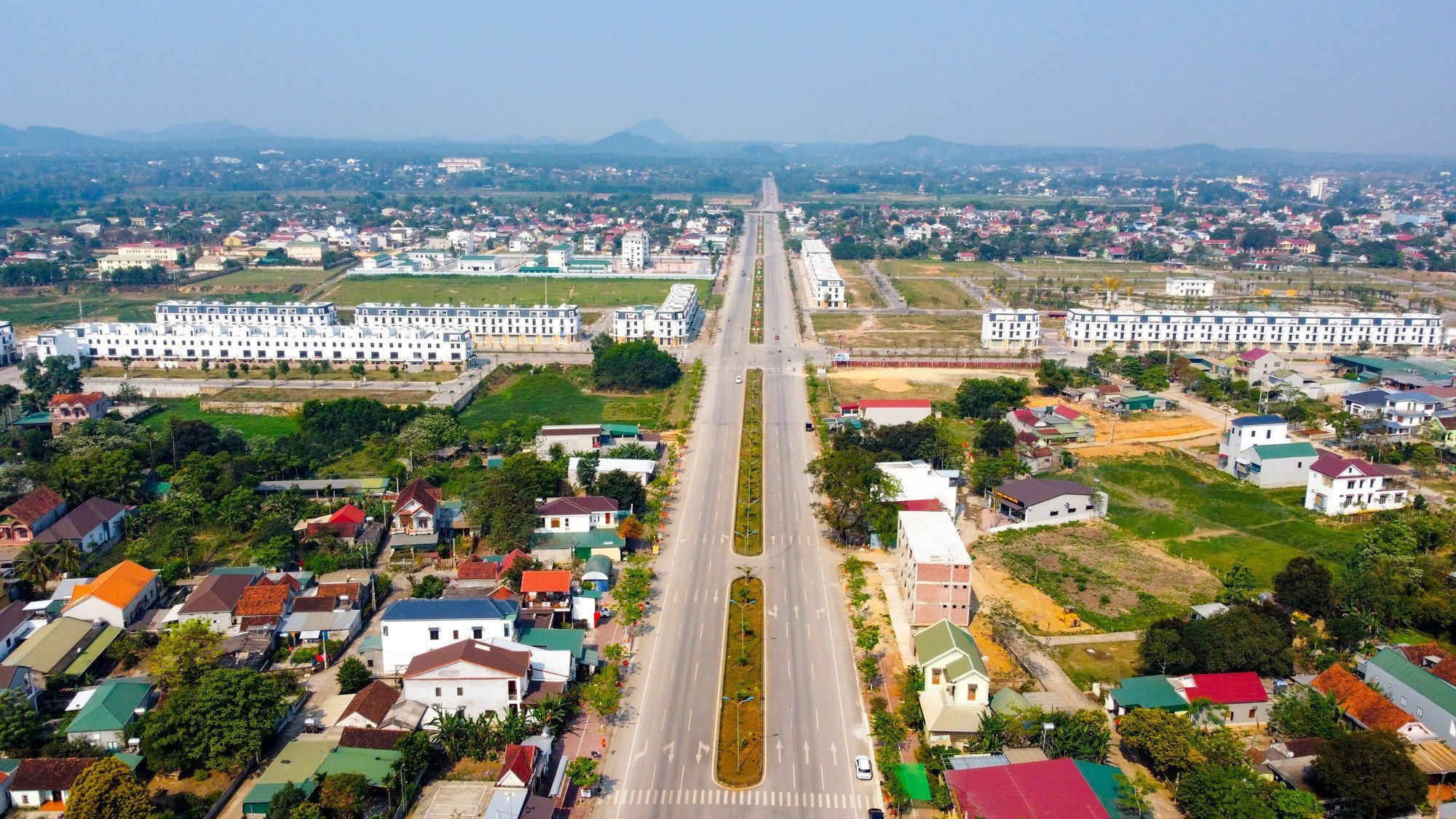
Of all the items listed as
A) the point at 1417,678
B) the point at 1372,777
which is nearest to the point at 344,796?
the point at 1372,777

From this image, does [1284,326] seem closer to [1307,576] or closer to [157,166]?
[1307,576]

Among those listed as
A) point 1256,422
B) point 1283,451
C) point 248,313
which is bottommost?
point 1283,451

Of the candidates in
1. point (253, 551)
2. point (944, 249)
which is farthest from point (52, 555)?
point (944, 249)

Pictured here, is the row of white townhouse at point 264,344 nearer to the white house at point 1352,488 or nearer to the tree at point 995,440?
the tree at point 995,440

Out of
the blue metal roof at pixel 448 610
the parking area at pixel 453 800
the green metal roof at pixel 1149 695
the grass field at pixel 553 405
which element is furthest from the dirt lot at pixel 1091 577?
the grass field at pixel 553 405

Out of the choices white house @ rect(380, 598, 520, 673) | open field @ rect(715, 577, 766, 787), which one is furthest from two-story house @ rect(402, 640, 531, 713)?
open field @ rect(715, 577, 766, 787)

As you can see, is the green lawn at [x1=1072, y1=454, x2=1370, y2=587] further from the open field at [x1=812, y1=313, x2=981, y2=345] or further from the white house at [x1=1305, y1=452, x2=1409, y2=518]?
the open field at [x1=812, y1=313, x2=981, y2=345]

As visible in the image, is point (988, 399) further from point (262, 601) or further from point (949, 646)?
point (262, 601)

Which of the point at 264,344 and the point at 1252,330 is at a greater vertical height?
the point at 1252,330
